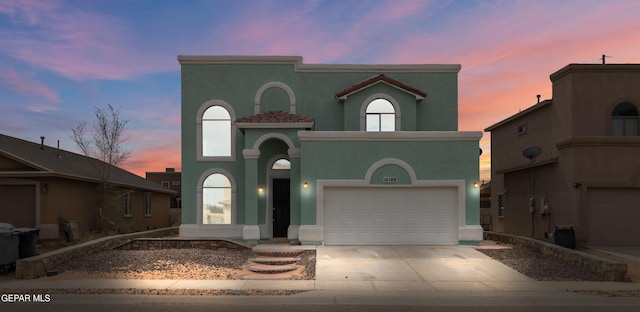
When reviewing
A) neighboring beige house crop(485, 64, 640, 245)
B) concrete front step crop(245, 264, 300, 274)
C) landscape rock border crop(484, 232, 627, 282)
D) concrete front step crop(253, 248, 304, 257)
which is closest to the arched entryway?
concrete front step crop(253, 248, 304, 257)

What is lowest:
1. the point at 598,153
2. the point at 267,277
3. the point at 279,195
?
the point at 267,277

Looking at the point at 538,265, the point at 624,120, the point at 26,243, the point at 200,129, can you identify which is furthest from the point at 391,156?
the point at 26,243

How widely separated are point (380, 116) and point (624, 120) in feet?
30.0

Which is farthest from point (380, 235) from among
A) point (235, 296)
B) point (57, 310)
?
point (57, 310)

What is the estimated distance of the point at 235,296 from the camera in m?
10.6

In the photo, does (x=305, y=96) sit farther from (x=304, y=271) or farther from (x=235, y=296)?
(x=235, y=296)

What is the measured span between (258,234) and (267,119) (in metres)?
4.39

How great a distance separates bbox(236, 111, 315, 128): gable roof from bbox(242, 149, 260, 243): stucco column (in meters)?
1.02

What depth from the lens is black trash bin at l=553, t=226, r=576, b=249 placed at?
55.3 ft

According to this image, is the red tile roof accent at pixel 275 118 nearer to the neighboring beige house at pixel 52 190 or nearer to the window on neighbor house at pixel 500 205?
the neighboring beige house at pixel 52 190

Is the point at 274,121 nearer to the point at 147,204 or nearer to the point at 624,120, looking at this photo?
the point at 624,120

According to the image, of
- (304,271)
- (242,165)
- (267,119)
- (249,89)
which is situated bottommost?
(304,271)

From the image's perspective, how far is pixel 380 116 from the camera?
20562mm

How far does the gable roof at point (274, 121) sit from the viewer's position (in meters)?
18.8
